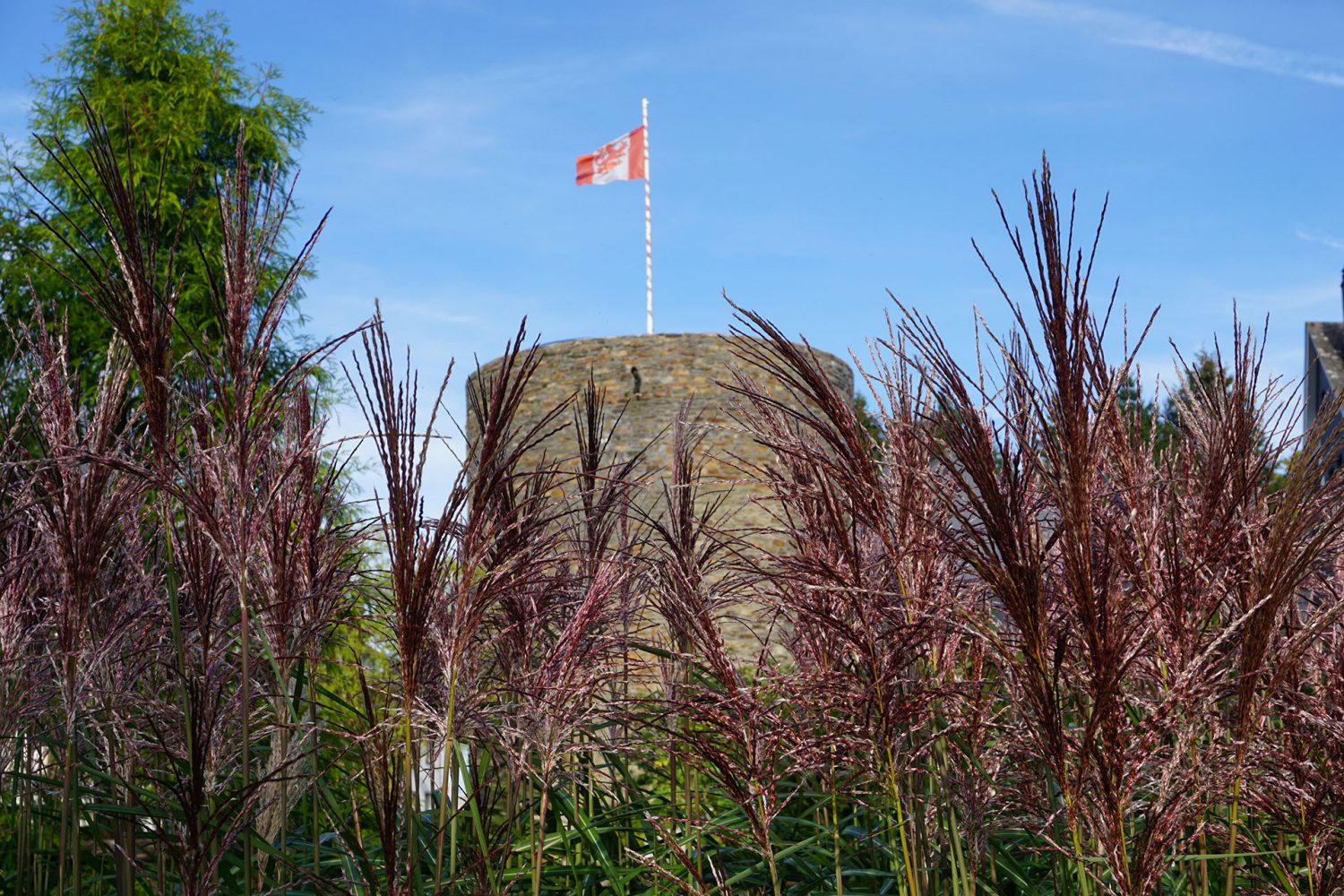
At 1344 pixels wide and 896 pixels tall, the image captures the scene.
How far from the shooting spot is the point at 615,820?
10.5 ft

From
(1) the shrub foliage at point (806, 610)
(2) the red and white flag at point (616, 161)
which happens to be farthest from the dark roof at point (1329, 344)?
(1) the shrub foliage at point (806, 610)

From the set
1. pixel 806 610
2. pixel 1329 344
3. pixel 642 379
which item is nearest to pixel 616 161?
pixel 642 379

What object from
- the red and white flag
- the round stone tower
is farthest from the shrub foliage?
the red and white flag

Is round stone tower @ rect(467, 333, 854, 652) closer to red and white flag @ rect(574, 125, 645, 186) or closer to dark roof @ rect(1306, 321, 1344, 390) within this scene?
red and white flag @ rect(574, 125, 645, 186)

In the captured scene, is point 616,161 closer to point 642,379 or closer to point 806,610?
point 642,379

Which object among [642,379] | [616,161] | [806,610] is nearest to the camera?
[806,610]

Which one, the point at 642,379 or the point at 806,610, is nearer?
the point at 806,610

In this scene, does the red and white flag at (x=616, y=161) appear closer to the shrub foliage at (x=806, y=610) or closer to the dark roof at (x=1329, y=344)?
the dark roof at (x=1329, y=344)

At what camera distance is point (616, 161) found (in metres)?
18.8

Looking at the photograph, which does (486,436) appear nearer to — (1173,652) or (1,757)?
(1173,652)

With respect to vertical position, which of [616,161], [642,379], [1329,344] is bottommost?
[642,379]

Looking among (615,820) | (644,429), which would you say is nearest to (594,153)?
(644,429)

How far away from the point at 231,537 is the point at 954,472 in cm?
123

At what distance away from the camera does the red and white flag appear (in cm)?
1864
